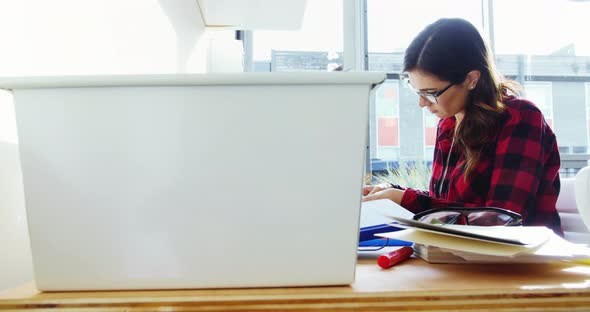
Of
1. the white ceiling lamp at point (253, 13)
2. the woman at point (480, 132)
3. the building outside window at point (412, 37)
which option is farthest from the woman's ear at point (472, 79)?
the building outside window at point (412, 37)

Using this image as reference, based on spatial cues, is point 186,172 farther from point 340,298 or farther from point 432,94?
point 432,94

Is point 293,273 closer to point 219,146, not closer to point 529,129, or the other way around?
point 219,146

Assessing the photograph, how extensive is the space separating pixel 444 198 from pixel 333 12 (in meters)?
1.56

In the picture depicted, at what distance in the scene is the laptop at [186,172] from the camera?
1.02 feet

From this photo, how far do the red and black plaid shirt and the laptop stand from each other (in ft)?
2.66

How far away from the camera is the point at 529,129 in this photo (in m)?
1.04

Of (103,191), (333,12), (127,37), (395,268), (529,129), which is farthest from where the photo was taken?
(333,12)

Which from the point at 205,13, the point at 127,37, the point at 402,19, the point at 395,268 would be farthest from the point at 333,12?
the point at 395,268

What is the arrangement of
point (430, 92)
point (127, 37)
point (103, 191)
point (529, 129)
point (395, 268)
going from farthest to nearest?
point (430, 92), point (529, 129), point (127, 37), point (395, 268), point (103, 191)

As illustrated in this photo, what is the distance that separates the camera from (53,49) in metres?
0.47

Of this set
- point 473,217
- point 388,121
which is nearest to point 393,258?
point 473,217

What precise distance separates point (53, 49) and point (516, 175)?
936 mm

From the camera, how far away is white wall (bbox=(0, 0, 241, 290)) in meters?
0.40

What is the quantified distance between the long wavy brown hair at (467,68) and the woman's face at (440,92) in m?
0.01
